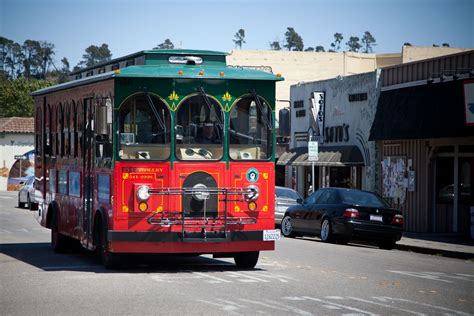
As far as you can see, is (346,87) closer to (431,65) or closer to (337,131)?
(337,131)

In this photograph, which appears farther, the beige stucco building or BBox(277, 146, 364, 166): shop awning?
the beige stucco building

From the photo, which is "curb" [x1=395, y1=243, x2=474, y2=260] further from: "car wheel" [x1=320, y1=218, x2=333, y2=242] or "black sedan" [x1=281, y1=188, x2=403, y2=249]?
"car wheel" [x1=320, y1=218, x2=333, y2=242]

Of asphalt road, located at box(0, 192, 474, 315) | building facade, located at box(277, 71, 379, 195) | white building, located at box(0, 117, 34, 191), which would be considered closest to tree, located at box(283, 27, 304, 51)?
white building, located at box(0, 117, 34, 191)

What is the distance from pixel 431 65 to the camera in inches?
1204

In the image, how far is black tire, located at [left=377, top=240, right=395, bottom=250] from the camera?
25.6 meters

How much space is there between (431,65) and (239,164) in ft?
51.2

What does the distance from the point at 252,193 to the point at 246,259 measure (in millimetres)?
1406

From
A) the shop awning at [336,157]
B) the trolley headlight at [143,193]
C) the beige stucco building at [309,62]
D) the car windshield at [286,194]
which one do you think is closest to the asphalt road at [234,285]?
the trolley headlight at [143,193]

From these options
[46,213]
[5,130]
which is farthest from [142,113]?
[5,130]

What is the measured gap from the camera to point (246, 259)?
1722 centimetres

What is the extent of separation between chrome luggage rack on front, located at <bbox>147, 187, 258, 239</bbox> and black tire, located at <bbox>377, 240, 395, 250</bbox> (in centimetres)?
998

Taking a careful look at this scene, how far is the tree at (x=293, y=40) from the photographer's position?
467ft

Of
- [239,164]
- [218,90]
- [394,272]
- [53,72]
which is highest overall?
[53,72]

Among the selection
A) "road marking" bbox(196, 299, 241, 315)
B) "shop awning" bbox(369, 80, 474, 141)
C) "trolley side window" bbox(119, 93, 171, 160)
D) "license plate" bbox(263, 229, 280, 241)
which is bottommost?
"road marking" bbox(196, 299, 241, 315)
